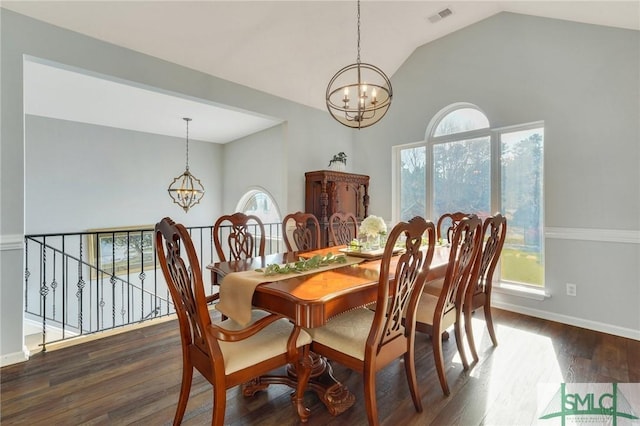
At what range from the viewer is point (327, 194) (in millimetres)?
4406

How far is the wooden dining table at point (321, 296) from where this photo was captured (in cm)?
145

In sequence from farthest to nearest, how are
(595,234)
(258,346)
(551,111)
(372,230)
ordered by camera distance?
(551,111), (595,234), (372,230), (258,346)

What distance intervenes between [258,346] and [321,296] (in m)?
0.44

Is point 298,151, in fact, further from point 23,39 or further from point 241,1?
point 23,39

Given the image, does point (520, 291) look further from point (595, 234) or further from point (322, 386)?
point (322, 386)

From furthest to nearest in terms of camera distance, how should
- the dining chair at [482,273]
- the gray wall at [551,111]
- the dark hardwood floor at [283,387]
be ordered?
the gray wall at [551,111]
the dining chair at [482,273]
the dark hardwood floor at [283,387]

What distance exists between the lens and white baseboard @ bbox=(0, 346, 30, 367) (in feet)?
7.73

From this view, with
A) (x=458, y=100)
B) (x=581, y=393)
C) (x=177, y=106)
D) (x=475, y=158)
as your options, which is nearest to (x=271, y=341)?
(x=581, y=393)

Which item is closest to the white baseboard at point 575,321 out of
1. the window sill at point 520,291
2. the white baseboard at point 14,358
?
the window sill at point 520,291

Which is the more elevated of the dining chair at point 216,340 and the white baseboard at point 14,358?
the dining chair at point 216,340

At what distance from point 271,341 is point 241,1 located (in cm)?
299

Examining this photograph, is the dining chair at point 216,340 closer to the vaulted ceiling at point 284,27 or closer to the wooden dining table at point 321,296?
the wooden dining table at point 321,296

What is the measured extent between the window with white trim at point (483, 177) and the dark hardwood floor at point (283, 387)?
3.31 ft

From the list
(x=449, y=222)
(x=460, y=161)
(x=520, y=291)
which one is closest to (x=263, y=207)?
(x=449, y=222)
